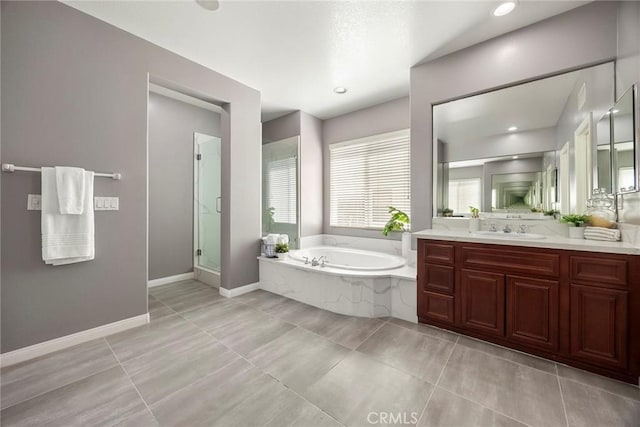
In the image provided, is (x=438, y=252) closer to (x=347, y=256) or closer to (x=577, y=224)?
(x=577, y=224)

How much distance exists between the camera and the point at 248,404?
4.80ft

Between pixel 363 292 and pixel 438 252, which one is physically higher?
pixel 438 252

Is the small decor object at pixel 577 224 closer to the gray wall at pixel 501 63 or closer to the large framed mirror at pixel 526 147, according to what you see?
the large framed mirror at pixel 526 147

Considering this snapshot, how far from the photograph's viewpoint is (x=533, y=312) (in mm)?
1918

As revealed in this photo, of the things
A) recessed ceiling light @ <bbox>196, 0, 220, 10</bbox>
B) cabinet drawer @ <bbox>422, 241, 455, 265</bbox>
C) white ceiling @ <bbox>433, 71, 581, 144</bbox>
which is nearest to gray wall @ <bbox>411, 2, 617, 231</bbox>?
white ceiling @ <bbox>433, 71, 581, 144</bbox>

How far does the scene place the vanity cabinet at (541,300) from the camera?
5.37 ft

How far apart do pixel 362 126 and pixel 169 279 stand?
3.74m

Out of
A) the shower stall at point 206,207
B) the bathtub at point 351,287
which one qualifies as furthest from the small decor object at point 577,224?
the shower stall at point 206,207

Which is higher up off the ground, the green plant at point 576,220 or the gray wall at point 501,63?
the gray wall at point 501,63

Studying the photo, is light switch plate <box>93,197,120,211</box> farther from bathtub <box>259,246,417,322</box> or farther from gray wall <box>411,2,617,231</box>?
gray wall <box>411,2,617,231</box>

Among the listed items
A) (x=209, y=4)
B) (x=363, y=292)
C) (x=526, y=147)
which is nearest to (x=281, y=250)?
(x=363, y=292)

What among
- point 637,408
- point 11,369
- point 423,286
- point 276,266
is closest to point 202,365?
point 11,369

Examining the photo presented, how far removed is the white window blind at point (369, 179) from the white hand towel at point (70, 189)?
10.6 feet

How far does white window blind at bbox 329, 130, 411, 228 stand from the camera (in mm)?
3744
